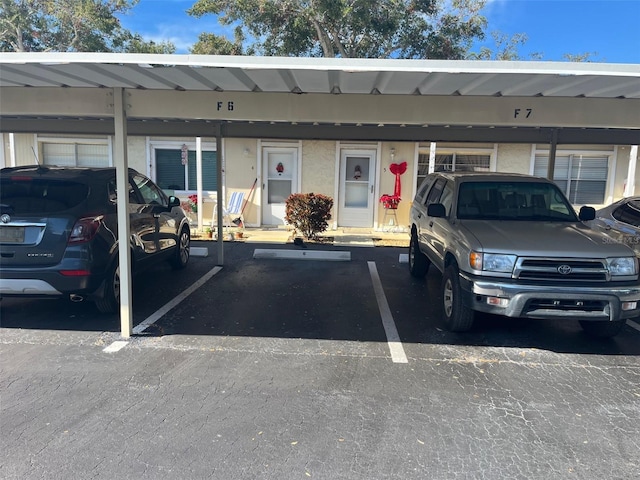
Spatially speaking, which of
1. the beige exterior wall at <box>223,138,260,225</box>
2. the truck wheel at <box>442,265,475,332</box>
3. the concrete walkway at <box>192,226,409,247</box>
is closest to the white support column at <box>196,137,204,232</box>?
the concrete walkway at <box>192,226,409,247</box>

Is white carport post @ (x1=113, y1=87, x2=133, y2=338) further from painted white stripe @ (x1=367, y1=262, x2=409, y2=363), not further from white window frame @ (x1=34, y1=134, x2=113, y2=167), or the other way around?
white window frame @ (x1=34, y1=134, x2=113, y2=167)

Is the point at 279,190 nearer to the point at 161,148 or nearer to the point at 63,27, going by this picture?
the point at 161,148

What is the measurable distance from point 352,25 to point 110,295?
1188cm

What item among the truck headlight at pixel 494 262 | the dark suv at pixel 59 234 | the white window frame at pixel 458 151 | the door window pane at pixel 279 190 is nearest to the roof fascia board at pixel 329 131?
the dark suv at pixel 59 234

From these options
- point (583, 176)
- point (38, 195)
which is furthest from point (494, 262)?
point (583, 176)

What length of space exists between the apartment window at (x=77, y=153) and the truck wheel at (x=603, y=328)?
42.1 feet

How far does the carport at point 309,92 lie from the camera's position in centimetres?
364

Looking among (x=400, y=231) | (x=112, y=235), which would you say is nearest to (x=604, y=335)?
(x=112, y=235)

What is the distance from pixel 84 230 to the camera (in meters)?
4.99

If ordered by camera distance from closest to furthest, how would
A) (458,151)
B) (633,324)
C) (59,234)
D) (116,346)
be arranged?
(116,346), (59,234), (633,324), (458,151)

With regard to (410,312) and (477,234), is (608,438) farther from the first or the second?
(410,312)

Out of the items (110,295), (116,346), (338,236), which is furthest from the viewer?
(338,236)

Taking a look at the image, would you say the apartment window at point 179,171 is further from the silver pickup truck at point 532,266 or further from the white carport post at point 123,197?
the silver pickup truck at point 532,266

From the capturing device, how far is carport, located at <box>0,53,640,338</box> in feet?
12.0
